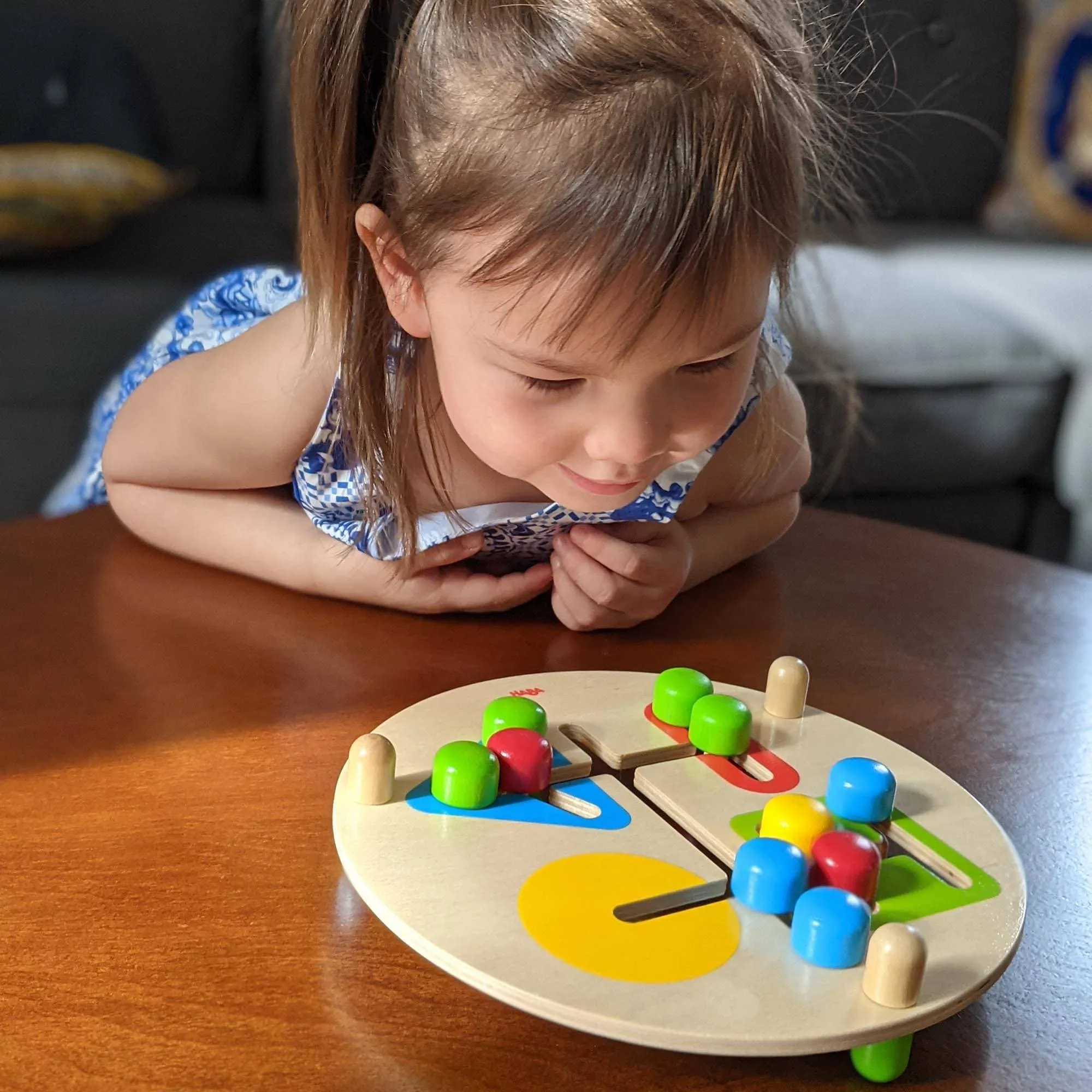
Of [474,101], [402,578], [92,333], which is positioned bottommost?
[92,333]

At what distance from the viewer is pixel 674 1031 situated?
42cm

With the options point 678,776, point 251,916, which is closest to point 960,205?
point 678,776

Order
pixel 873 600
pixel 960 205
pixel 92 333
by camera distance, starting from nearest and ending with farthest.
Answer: pixel 873 600 → pixel 92 333 → pixel 960 205

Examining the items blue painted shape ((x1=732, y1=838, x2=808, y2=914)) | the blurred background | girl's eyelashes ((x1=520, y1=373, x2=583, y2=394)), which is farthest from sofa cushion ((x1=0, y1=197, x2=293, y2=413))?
blue painted shape ((x1=732, y1=838, x2=808, y2=914))

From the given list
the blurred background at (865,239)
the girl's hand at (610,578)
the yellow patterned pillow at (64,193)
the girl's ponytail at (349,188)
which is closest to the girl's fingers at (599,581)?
the girl's hand at (610,578)

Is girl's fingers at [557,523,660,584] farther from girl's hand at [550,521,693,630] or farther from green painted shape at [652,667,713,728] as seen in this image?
green painted shape at [652,667,713,728]

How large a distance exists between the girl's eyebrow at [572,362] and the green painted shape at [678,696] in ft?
0.50

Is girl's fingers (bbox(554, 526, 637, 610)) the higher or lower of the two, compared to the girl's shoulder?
lower

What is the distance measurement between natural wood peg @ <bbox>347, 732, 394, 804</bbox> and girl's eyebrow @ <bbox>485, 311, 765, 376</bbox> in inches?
7.4

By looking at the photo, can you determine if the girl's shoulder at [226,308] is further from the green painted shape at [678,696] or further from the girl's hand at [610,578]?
the green painted shape at [678,696]

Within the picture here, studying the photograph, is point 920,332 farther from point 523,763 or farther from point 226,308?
point 523,763

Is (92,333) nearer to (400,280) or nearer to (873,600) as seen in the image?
(400,280)

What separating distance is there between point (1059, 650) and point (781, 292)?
A: 10.8 inches

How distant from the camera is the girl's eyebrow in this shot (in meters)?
0.60
